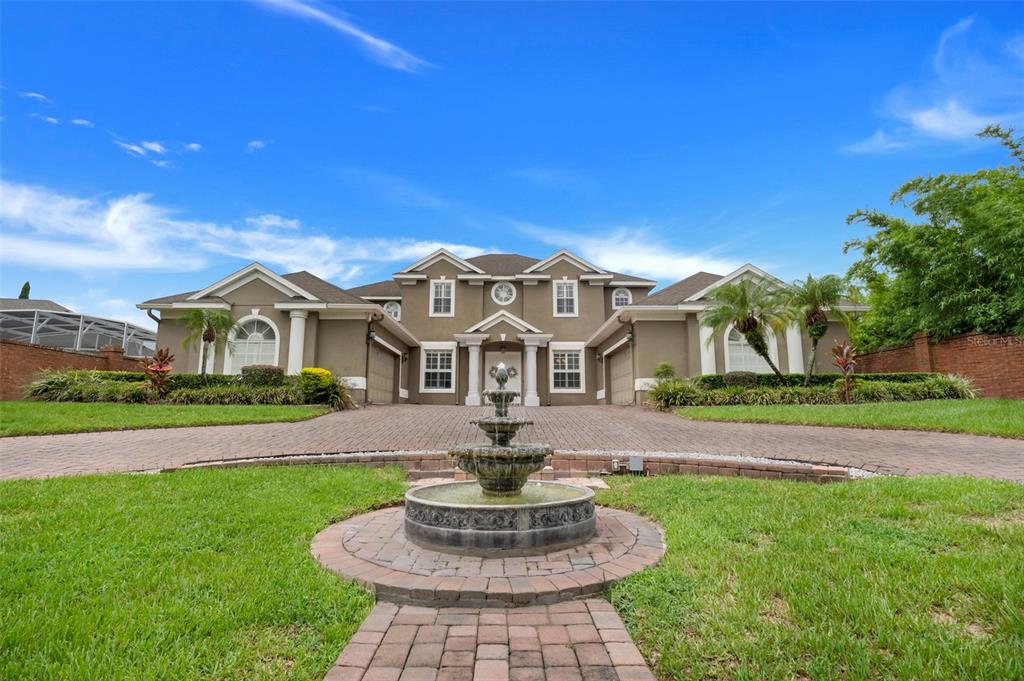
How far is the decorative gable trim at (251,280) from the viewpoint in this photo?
19.3 meters

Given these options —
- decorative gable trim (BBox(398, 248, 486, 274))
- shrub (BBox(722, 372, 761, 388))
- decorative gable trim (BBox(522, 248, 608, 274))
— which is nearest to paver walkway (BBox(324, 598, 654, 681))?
shrub (BBox(722, 372, 761, 388))

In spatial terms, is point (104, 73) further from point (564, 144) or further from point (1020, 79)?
point (1020, 79)

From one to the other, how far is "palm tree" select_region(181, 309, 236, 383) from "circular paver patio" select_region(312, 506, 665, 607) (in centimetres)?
1573

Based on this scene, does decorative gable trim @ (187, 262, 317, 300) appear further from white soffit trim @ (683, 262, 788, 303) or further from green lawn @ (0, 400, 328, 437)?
white soffit trim @ (683, 262, 788, 303)

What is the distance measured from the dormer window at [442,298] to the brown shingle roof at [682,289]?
9.16 m

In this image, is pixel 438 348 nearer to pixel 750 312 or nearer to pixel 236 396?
pixel 236 396

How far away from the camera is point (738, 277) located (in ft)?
66.1

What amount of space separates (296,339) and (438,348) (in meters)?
7.05

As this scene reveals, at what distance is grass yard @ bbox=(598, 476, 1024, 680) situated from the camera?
2.46 meters

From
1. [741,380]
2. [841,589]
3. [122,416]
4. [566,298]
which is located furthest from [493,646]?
[566,298]

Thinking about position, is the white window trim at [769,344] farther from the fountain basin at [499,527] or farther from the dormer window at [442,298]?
the fountain basin at [499,527]

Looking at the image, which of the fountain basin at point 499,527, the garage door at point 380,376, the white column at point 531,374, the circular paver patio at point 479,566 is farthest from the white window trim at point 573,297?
the fountain basin at point 499,527

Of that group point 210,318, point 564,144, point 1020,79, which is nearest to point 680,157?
point 564,144

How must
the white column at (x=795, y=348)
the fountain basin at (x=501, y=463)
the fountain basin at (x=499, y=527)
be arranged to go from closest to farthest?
the fountain basin at (x=499, y=527)
the fountain basin at (x=501, y=463)
the white column at (x=795, y=348)
